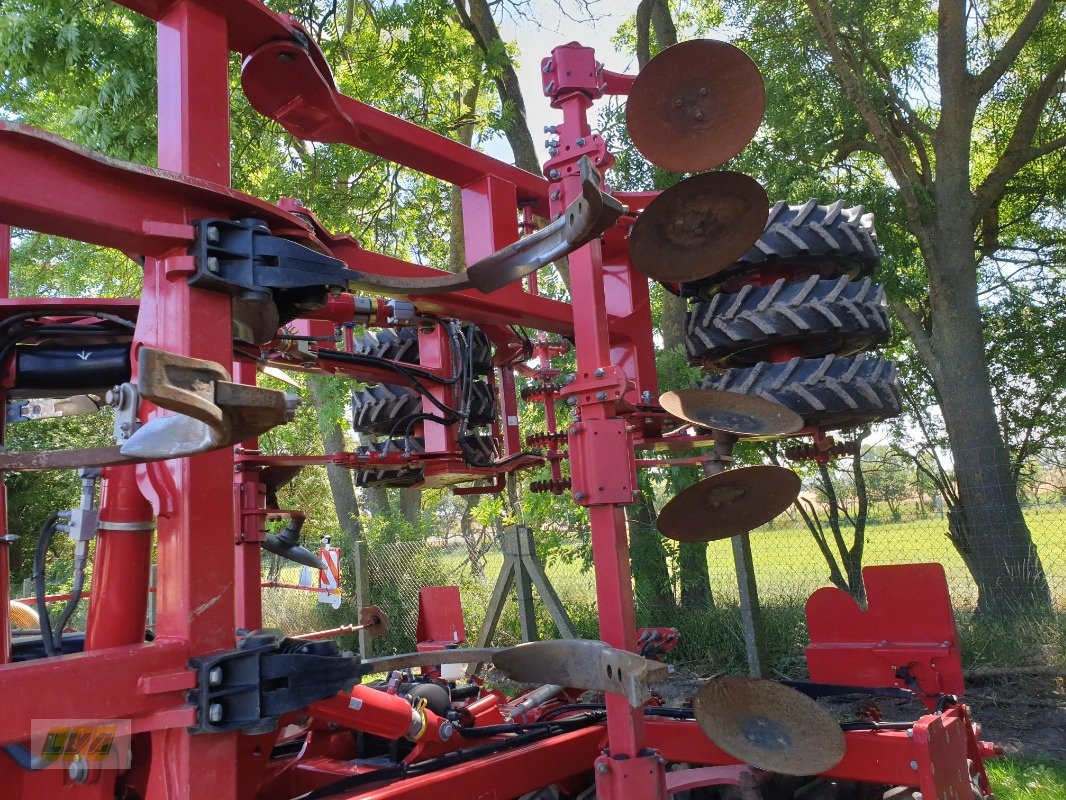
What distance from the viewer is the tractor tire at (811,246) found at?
3367mm

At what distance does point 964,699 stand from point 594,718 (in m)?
4.15

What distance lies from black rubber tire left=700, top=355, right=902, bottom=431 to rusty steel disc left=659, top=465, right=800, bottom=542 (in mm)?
317

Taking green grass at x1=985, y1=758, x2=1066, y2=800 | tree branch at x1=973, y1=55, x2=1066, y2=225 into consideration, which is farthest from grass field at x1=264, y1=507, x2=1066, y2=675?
tree branch at x1=973, y1=55, x2=1066, y2=225

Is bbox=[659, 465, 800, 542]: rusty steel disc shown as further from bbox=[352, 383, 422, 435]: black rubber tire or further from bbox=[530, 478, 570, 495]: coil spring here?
bbox=[352, 383, 422, 435]: black rubber tire

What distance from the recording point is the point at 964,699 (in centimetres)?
607

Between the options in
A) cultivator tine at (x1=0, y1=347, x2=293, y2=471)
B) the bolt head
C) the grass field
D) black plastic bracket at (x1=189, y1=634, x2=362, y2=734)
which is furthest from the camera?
the grass field

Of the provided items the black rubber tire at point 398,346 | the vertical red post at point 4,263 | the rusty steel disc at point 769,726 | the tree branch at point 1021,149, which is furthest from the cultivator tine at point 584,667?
the tree branch at point 1021,149

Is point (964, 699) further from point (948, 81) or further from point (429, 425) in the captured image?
point (948, 81)

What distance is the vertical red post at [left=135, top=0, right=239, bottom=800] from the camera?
65.5 inches

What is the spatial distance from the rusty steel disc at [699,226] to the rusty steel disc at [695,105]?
21 cm

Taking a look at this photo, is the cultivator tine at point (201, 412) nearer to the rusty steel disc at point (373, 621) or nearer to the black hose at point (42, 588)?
the black hose at point (42, 588)

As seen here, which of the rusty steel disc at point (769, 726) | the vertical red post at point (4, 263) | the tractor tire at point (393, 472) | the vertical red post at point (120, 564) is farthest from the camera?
the tractor tire at point (393, 472)

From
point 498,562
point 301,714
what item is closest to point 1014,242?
point 301,714

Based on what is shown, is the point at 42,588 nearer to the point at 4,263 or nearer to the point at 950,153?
the point at 4,263
